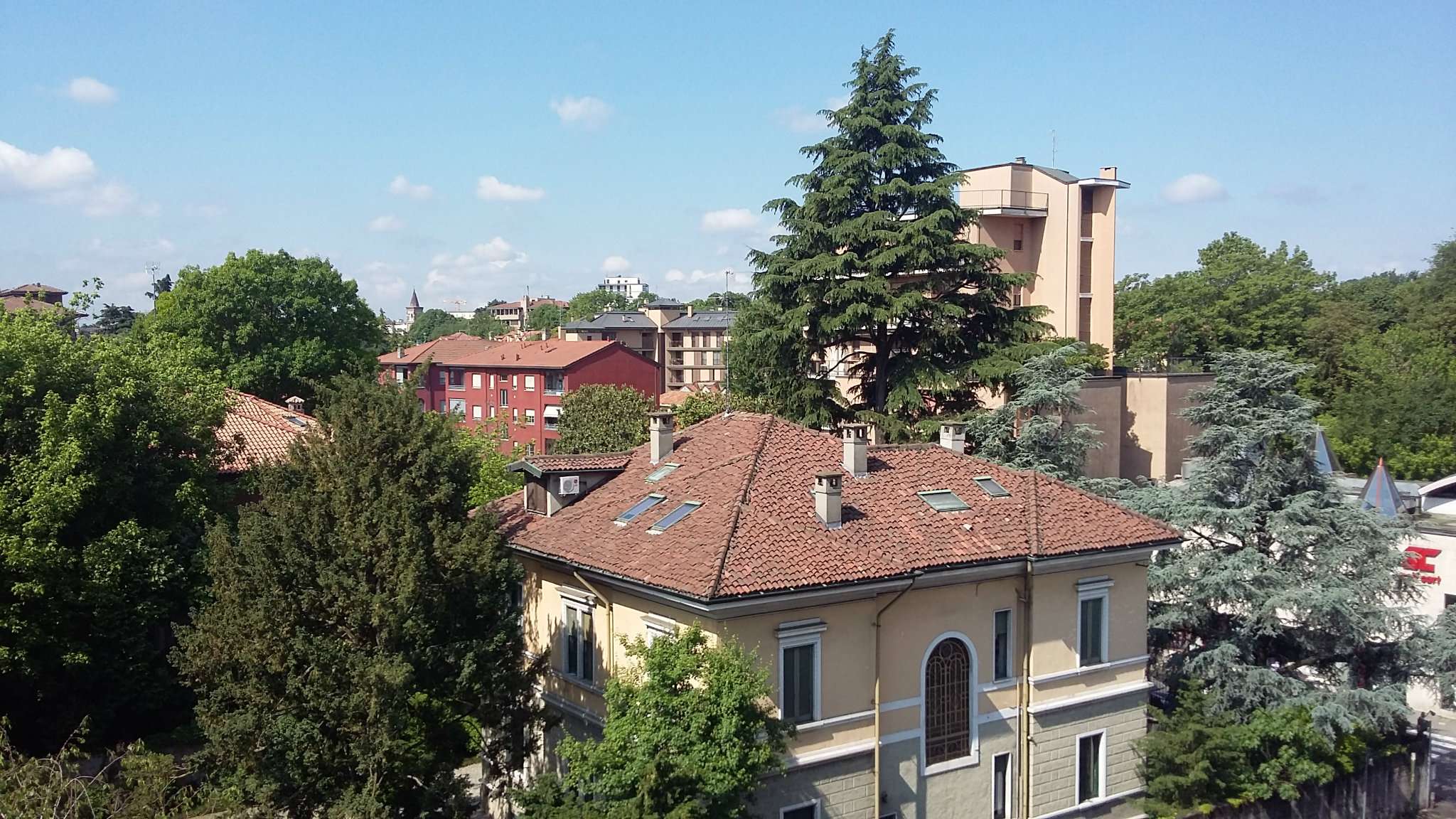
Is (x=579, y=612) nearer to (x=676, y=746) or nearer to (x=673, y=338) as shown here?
(x=676, y=746)

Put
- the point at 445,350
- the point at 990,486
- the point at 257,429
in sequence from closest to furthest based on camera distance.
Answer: the point at 990,486, the point at 257,429, the point at 445,350

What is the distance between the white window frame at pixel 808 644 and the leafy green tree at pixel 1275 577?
1032 centimetres

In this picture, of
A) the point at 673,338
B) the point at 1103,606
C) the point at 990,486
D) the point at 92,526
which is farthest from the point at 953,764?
the point at 673,338

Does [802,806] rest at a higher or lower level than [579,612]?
lower

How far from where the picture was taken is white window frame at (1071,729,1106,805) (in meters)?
21.3

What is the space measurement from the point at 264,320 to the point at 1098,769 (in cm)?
3934

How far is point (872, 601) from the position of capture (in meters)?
18.5

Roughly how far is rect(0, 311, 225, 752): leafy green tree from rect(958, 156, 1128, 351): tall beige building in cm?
4159

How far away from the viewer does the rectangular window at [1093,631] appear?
21.5 metres

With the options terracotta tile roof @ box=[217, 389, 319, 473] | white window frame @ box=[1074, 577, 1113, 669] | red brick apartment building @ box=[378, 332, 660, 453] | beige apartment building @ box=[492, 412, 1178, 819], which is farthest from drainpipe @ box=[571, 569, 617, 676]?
red brick apartment building @ box=[378, 332, 660, 453]

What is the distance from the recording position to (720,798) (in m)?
15.6

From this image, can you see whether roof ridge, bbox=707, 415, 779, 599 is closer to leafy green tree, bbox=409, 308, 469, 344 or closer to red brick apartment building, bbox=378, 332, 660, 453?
red brick apartment building, bbox=378, 332, 660, 453

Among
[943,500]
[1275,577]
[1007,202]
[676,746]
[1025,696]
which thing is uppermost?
[1007,202]

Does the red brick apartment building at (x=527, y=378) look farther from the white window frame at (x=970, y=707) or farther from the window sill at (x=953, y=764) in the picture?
the window sill at (x=953, y=764)
